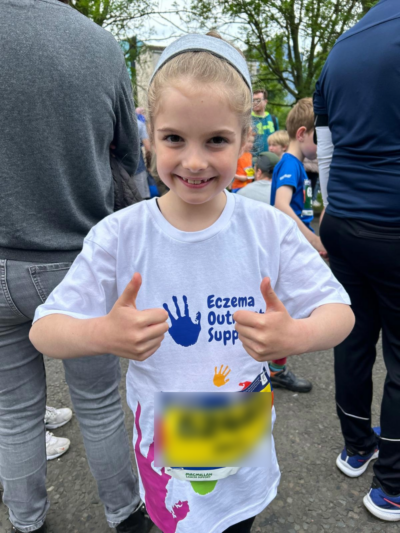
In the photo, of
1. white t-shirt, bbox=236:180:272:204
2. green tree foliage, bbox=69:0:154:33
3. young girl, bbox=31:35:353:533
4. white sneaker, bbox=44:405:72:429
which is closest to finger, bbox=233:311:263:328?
young girl, bbox=31:35:353:533

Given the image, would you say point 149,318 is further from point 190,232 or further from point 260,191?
point 260,191

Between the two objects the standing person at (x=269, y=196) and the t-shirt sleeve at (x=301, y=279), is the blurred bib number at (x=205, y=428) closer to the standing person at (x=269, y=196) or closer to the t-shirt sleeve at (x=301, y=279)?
the t-shirt sleeve at (x=301, y=279)

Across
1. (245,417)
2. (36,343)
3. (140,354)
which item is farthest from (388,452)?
(36,343)

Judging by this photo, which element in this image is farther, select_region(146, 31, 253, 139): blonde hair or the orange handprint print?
the orange handprint print

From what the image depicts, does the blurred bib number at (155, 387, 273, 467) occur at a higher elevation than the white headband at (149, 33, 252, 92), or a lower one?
lower

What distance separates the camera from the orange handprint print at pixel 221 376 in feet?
3.36

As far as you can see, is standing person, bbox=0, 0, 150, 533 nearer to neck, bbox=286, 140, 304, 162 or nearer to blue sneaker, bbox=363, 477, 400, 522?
blue sneaker, bbox=363, 477, 400, 522

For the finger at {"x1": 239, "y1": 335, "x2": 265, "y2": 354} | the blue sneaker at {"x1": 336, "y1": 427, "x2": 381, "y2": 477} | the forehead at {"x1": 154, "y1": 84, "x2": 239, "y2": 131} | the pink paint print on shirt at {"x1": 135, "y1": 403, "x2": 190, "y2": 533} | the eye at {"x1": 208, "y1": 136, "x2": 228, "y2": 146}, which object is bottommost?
the blue sneaker at {"x1": 336, "y1": 427, "x2": 381, "y2": 477}

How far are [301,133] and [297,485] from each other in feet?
6.48

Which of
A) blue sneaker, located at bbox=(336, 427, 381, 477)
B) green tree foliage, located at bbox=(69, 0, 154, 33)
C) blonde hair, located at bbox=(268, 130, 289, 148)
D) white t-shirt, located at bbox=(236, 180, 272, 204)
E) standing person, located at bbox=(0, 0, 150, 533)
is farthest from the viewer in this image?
green tree foliage, located at bbox=(69, 0, 154, 33)

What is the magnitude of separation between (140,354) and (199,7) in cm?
1210

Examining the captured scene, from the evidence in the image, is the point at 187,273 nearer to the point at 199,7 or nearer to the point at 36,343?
the point at 36,343

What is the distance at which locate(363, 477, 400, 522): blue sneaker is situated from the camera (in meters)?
1.70

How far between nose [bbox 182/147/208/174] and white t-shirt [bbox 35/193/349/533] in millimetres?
180
